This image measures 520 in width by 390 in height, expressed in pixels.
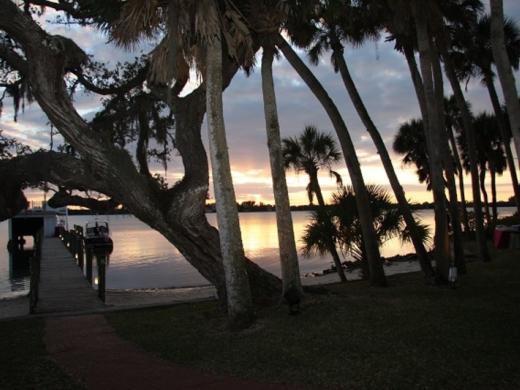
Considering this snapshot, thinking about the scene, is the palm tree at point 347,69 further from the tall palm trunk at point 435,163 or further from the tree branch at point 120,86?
the tree branch at point 120,86

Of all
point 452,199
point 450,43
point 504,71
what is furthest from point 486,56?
point 504,71

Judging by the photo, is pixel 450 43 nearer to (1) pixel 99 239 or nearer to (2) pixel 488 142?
(2) pixel 488 142

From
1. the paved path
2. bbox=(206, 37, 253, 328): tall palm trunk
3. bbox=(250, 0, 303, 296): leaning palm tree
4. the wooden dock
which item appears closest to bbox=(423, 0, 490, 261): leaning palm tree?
bbox=(250, 0, 303, 296): leaning palm tree

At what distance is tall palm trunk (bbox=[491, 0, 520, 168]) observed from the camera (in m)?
8.25

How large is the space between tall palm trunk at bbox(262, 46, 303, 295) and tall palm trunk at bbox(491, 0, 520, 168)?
425 centimetres

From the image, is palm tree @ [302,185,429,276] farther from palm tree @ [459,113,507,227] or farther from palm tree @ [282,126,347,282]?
palm tree @ [459,113,507,227]

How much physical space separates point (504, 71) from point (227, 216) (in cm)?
557

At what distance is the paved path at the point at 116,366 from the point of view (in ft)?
20.6

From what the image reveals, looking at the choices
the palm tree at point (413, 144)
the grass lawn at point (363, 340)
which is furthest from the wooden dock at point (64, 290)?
the palm tree at point (413, 144)

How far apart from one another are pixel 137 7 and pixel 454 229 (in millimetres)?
10810

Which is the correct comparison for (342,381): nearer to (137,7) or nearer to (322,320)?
(322,320)

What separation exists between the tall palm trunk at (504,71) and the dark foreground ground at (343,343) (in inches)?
123

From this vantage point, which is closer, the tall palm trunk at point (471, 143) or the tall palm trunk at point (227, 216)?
the tall palm trunk at point (227, 216)

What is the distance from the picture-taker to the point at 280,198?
10234mm
